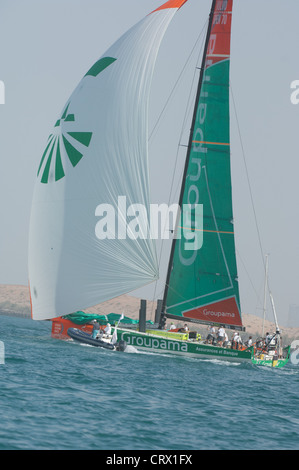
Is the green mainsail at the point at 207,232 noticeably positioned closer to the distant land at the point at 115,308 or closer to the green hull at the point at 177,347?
the green hull at the point at 177,347

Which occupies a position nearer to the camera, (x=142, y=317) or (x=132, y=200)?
(x=132, y=200)

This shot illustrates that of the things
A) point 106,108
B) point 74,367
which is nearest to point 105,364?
point 74,367

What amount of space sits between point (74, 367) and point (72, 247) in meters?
7.21

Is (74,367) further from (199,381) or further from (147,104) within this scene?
(147,104)

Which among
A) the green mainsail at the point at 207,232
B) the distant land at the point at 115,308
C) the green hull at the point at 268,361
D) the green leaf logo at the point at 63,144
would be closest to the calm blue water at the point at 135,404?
the green hull at the point at 268,361

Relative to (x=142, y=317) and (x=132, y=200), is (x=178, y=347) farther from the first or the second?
(x=132, y=200)

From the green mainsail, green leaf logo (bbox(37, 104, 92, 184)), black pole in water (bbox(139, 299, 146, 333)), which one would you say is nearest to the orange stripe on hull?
the green mainsail

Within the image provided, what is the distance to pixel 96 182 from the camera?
28922 millimetres

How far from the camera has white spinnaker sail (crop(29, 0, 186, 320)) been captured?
28469mm

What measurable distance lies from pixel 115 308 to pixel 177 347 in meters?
103

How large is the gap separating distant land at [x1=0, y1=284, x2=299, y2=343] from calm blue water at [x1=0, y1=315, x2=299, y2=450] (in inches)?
3361

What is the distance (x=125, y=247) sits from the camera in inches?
1114

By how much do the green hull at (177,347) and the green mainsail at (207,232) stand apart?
2.58m

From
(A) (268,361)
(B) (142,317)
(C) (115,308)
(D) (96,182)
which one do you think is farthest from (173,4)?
(C) (115,308)
